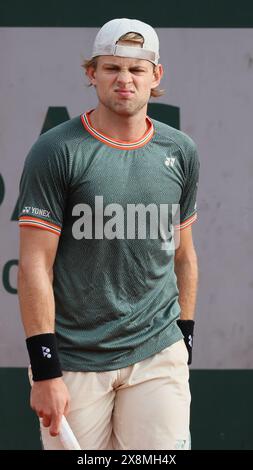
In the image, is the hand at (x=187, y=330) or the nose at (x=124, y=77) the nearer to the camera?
the nose at (x=124, y=77)

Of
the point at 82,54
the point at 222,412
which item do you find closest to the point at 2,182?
the point at 82,54

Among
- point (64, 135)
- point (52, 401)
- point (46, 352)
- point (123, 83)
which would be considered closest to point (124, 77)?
point (123, 83)

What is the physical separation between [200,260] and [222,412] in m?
0.74

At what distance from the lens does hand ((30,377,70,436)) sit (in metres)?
3.66

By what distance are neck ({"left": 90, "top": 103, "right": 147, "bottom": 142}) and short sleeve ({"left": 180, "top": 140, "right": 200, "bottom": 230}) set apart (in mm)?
234

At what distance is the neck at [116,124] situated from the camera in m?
3.88

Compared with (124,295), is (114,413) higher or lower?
lower

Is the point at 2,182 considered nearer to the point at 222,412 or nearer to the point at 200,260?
the point at 200,260

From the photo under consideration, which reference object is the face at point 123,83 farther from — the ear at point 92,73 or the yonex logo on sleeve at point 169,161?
the yonex logo on sleeve at point 169,161

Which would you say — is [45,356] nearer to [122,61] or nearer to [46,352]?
[46,352]

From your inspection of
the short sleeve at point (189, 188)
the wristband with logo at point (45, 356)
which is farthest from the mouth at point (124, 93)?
the wristband with logo at point (45, 356)

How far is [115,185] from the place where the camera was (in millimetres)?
3795

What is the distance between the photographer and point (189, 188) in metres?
4.11

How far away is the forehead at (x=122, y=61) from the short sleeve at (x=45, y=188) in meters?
0.35
